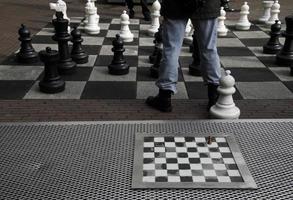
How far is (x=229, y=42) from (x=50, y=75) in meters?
2.52

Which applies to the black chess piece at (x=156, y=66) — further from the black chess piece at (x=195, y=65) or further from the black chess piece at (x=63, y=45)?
the black chess piece at (x=63, y=45)

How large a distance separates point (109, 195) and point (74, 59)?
2338mm

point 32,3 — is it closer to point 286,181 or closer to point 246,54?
point 246,54

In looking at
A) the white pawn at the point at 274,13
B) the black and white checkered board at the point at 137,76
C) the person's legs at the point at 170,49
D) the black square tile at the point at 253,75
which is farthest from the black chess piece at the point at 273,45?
the person's legs at the point at 170,49

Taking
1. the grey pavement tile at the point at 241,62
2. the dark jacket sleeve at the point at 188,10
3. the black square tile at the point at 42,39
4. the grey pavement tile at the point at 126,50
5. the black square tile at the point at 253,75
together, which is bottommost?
the black square tile at the point at 42,39

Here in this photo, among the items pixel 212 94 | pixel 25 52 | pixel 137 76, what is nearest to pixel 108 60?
pixel 137 76

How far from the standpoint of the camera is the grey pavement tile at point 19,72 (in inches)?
144

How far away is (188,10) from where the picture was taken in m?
2.69

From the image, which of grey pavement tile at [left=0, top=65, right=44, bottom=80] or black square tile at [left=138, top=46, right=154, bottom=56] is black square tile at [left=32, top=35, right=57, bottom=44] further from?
black square tile at [left=138, top=46, right=154, bottom=56]

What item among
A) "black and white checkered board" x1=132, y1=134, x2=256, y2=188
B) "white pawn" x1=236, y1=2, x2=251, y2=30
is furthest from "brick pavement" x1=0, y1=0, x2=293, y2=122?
"white pawn" x1=236, y1=2, x2=251, y2=30

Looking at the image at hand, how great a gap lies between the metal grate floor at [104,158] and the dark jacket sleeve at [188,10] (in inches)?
29.4

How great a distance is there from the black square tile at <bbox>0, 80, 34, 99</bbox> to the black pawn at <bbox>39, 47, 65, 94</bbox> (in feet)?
0.57

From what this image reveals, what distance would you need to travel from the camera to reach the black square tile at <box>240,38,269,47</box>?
16.0 ft

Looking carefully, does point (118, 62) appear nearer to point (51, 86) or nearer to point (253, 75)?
point (51, 86)
